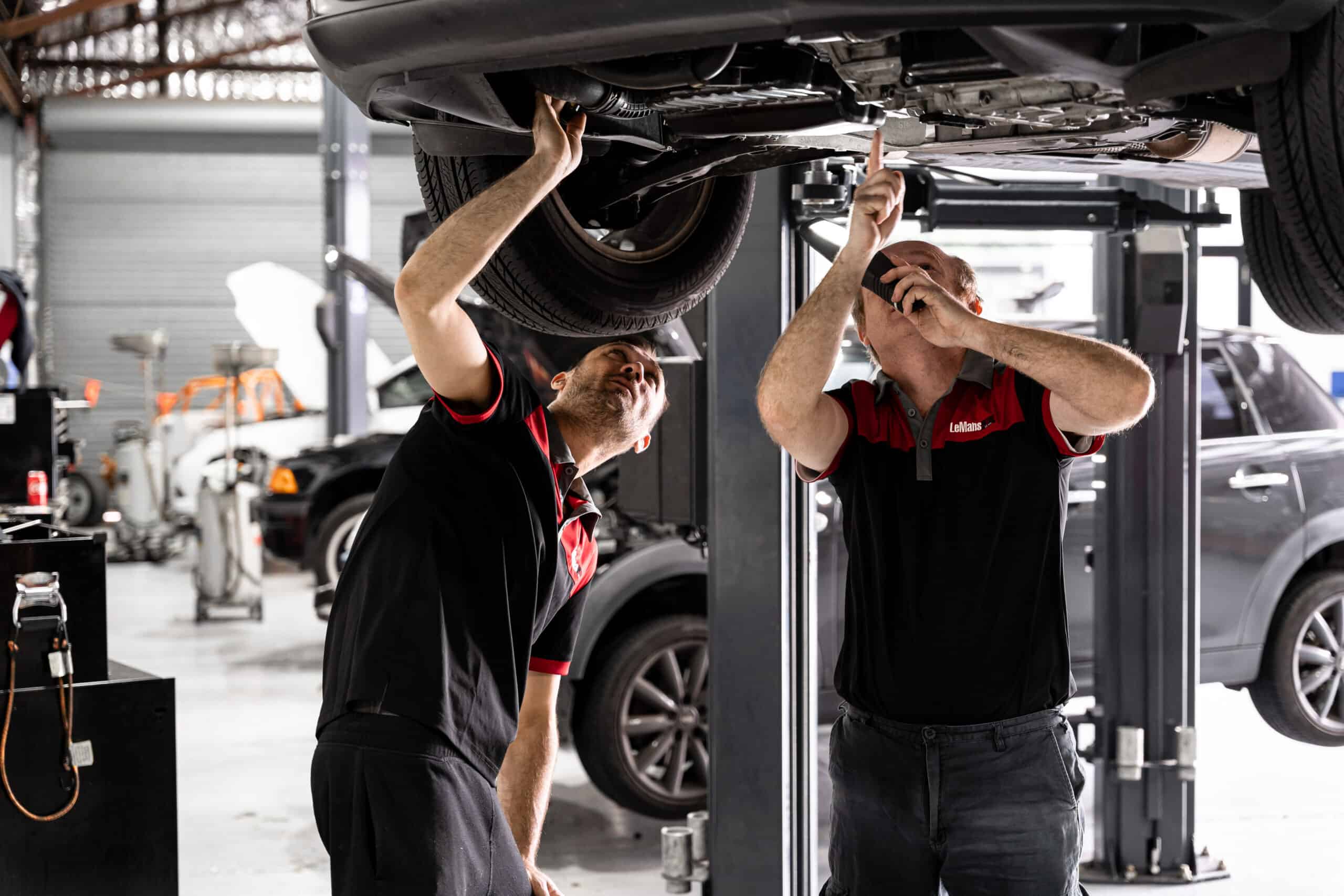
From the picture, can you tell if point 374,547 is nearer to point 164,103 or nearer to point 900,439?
point 900,439

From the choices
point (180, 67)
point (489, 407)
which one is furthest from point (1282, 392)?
point (180, 67)

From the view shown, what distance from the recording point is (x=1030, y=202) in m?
2.91

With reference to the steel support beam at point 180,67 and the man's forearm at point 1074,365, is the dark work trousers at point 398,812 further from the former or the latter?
the steel support beam at point 180,67

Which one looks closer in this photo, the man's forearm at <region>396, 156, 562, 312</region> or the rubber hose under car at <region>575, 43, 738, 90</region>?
the rubber hose under car at <region>575, 43, 738, 90</region>

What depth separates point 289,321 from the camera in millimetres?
10555

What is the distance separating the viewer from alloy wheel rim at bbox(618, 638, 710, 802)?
3.85 metres

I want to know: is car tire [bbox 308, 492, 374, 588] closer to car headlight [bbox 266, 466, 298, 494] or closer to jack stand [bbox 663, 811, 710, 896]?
car headlight [bbox 266, 466, 298, 494]

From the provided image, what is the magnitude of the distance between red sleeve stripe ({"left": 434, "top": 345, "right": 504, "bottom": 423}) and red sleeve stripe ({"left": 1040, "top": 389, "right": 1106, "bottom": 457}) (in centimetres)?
80

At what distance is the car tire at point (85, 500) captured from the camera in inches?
497

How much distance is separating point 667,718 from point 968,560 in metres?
2.09

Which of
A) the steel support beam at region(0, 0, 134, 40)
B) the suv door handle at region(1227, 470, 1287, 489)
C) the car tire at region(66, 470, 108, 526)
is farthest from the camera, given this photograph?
the steel support beam at region(0, 0, 134, 40)

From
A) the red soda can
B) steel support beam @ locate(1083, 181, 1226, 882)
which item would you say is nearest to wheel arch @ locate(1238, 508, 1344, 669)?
steel support beam @ locate(1083, 181, 1226, 882)

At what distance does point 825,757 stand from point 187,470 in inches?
327

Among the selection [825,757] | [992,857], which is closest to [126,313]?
[825,757]
